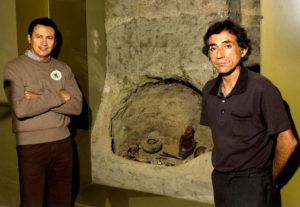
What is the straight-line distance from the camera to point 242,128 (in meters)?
1.82

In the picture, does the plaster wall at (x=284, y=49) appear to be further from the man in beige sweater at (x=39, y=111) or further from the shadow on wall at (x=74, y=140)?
the shadow on wall at (x=74, y=140)

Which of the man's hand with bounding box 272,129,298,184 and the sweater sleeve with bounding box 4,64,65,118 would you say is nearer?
the man's hand with bounding box 272,129,298,184

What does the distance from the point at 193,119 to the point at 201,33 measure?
1353 millimetres

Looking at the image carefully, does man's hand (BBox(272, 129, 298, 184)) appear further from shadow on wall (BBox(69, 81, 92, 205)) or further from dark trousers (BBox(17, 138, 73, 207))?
shadow on wall (BBox(69, 81, 92, 205))

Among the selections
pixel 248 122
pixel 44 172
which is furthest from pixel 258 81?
pixel 44 172

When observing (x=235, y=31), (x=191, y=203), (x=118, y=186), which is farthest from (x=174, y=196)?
(x=235, y=31)

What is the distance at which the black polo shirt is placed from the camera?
1750 millimetres

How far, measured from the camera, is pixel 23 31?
3143 mm

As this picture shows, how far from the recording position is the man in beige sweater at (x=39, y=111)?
2545 millimetres

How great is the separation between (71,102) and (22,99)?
391 millimetres

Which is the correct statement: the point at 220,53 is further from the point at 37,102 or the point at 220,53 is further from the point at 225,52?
the point at 37,102

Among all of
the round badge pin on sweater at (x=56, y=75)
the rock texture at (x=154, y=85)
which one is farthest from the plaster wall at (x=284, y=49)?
the round badge pin on sweater at (x=56, y=75)

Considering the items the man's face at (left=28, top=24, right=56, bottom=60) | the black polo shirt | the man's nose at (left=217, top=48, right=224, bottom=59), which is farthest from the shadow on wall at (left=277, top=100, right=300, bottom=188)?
the man's face at (left=28, top=24, right=56, bottom=60)

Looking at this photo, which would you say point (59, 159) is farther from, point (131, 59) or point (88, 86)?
point (131, 59)
